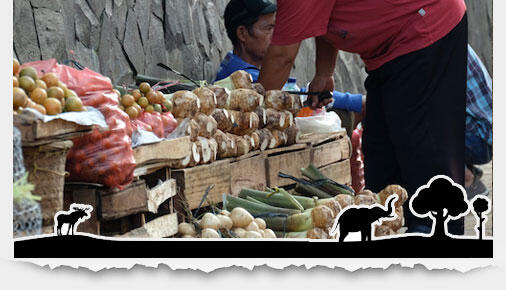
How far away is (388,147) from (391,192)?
55 centimetres

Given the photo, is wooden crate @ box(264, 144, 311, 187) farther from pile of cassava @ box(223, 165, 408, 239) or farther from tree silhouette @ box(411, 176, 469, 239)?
tree silhouette @ box(411, 176, 469, 239)

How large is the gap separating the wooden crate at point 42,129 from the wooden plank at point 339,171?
209 cm

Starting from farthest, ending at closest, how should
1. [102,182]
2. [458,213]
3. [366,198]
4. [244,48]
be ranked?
[244,48] < [366,198] < [458,213] < [102,182]

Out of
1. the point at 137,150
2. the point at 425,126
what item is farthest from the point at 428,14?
the point at 137,150

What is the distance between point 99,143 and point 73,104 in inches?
7.7

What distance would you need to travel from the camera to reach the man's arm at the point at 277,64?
3.53m

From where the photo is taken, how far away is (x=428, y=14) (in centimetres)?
337

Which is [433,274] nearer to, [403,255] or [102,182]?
[403,255]

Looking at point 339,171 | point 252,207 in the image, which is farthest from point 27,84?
point 339,171

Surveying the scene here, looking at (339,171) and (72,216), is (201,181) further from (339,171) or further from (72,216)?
(339,171)

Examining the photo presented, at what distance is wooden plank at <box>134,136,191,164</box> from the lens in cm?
286

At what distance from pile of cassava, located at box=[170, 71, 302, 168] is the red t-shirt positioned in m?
0.46

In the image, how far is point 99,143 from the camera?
8.61 ft

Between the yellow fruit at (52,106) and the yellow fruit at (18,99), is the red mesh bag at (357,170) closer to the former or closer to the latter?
the yellow fruit at (52,106)
